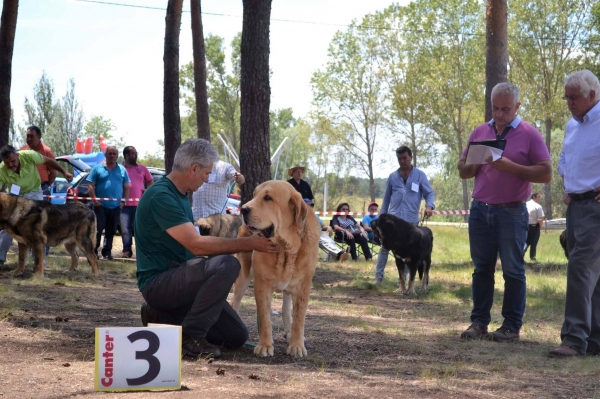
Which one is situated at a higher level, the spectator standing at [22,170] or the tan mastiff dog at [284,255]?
the spectator standing at [22,170]

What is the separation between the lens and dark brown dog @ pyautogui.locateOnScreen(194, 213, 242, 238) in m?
9.95

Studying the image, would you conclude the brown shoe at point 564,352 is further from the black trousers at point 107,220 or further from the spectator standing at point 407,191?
the black trousers at point 107,220

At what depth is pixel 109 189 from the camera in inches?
536

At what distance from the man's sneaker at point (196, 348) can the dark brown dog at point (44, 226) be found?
5.82m

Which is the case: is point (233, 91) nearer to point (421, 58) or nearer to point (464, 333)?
point (421, 58)

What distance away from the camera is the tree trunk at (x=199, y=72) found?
62.8 feet

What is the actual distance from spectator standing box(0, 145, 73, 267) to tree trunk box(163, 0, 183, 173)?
483 cm

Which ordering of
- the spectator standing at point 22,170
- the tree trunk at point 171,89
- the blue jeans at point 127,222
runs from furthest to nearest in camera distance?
1. the tree trunk at point 171,89
2. the blue jeans at point 127,222
3. the spectator standing at point 22,170

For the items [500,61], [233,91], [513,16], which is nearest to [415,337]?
[500,61]

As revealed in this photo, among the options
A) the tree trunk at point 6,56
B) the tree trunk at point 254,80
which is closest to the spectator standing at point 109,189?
the tree trunk at point 6,56

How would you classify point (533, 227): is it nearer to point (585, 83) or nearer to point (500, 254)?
point (500, 254)

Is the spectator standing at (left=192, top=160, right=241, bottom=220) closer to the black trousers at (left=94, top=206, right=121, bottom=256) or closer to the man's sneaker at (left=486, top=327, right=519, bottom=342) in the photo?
the black trousers at (left=94, top=206, right=121, bottom=256)

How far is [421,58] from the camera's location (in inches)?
1441

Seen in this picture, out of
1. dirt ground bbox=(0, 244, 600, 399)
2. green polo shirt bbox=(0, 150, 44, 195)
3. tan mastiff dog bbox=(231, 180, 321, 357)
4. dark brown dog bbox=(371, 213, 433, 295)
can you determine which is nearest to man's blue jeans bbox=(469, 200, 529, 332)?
dirt ground bbox=(0, 244, 600, 399)
